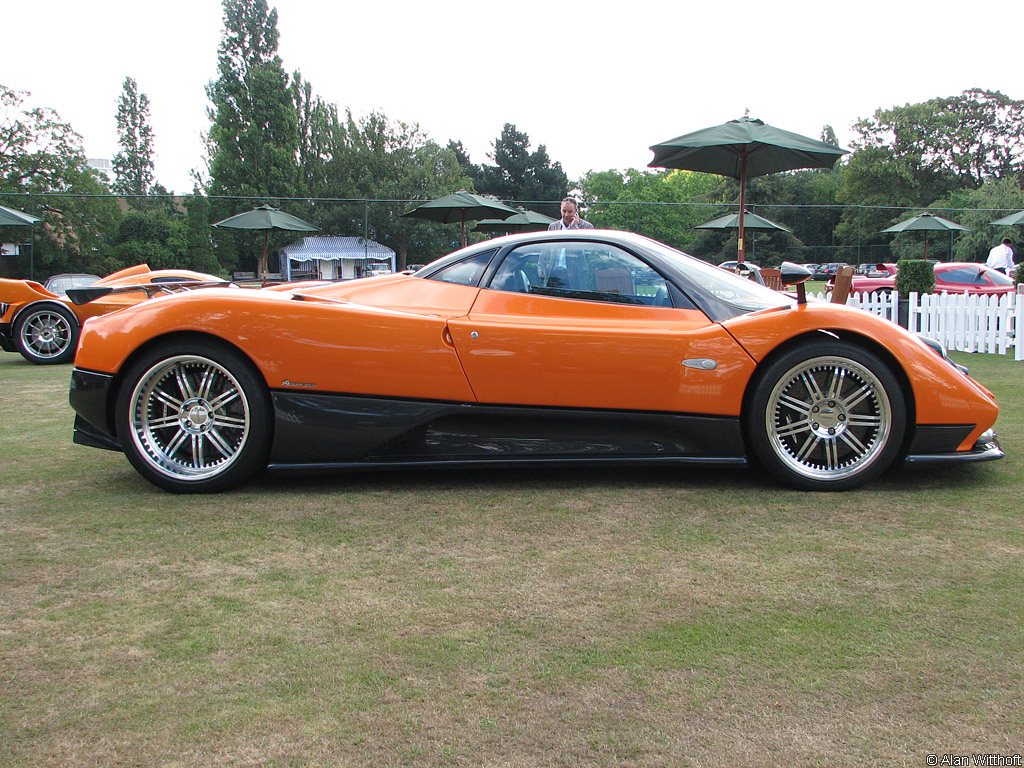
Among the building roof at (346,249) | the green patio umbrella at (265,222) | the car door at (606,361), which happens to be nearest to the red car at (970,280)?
the green patio umbrella at (265,222)

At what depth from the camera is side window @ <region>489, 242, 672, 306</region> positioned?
154 inches

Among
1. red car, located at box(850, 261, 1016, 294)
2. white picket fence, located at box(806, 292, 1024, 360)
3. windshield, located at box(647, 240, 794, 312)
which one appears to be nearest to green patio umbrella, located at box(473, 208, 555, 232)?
red car, located at box(850, 261, 1016, 294)

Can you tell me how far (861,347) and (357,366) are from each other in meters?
2.29

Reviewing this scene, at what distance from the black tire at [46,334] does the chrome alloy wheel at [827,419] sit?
9226 millimetres

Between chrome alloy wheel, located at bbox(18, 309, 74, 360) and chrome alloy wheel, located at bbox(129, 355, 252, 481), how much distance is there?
295 inches

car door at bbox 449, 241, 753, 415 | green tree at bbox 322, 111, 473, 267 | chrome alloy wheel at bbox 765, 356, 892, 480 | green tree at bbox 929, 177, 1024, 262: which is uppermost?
green tree at bbox 322, 111, 473, 267

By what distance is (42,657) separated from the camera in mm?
2119

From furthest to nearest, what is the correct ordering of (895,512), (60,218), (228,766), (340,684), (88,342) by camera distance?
1. (60,218)
2. (88,342)
3. (895,512)
4. (340,684)
5. (228,766)

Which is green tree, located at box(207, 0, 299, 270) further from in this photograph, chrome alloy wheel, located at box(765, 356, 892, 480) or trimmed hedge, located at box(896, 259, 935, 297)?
chrome alloy wheel, located at box(765, 356, 892, 480)

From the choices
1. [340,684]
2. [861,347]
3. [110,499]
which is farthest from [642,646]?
[110,499]

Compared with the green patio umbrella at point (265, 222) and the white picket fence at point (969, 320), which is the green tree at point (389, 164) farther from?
the white picket fence at point (969, 320)

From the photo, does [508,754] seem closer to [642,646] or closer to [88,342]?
[642,646]

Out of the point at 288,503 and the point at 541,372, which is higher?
the point at 541,372

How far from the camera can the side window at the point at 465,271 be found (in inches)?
157
